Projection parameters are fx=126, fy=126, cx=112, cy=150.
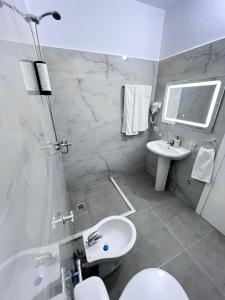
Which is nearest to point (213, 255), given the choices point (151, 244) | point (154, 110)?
point (151, 244)

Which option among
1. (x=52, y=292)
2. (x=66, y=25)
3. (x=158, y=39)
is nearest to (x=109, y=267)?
(x=52, y=292)

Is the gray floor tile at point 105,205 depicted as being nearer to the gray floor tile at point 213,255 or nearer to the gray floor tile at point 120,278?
the gray floor tile at point 120,278

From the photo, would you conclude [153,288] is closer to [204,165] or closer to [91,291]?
[91,291]

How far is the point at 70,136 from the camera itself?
1817mm

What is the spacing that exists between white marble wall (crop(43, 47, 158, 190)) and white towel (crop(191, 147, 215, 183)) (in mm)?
1019

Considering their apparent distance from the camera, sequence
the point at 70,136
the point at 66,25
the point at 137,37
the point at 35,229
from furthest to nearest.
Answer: the point at 70,136 → the point at 137,37 → the point at 66,25 → the point at 35,229

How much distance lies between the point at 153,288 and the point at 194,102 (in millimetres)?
1799

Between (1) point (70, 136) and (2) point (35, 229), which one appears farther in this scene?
(1) point (70, 136)

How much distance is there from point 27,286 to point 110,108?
1.87 metres

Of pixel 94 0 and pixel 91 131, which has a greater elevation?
pixel 94 0

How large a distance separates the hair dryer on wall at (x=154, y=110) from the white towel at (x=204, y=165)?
899 mm

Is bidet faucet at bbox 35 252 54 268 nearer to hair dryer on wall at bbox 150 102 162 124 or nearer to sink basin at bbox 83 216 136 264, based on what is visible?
sink basin at bbox 83 216 136 264

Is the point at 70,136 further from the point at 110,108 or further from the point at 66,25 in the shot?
the point at 66,25

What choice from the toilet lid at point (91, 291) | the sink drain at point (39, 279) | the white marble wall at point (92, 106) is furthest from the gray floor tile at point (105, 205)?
the sink drain at point (39, 279)
